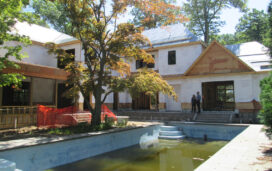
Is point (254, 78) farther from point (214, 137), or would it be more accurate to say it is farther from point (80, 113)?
point (80, 113)

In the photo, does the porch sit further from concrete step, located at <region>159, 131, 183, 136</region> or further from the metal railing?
concrete step, located at <region>159, 131, 183, 136</region>

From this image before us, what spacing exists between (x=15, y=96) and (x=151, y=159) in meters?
12.8

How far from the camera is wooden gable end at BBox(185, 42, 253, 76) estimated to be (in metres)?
16.6

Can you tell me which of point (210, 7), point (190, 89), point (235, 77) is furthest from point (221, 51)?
point (210, 7)

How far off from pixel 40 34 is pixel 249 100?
1758 centimetres

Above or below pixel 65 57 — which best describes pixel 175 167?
below

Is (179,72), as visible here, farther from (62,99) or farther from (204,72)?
(62,99)

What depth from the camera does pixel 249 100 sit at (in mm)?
16094

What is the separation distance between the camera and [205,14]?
32.7 meters

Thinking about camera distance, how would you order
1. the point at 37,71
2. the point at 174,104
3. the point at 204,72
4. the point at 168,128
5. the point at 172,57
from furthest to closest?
the point at 172,57 < the point at 174,104 < the point at 204,72 < the point at 168,128 < the point at 37,71

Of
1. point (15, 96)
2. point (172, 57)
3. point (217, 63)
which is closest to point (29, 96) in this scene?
point (15, 96)

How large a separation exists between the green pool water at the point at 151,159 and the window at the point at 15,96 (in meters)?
Result: 9.76

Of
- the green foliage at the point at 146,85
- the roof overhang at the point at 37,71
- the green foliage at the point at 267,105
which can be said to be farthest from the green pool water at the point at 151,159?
the roof overhang at the point at 37,71

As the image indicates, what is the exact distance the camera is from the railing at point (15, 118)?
10.4 meters
